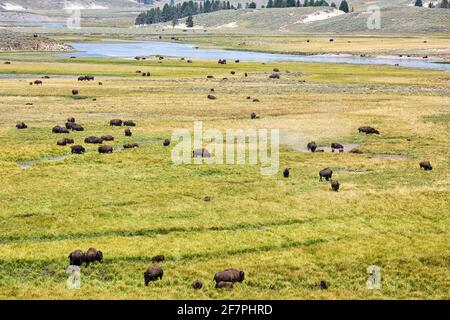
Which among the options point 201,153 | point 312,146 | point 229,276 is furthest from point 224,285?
point 312,146

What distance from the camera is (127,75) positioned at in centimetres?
9981

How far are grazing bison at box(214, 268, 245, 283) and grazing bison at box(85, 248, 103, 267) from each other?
5.04 meters

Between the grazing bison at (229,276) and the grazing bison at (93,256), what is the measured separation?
504 centimetres

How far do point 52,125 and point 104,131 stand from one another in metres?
5.50

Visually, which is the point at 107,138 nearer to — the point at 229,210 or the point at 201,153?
the point at 201,153

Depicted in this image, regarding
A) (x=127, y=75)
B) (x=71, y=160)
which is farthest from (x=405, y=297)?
(x=127, y=75)

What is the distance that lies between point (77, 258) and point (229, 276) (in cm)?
625

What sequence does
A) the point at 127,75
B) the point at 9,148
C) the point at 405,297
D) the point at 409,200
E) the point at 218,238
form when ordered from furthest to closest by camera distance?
the point at 127,75 < the point at 9,148 < the point at 409,200 < the point at 218,238 < the point at 405,297

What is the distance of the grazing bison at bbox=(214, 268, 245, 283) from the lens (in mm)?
23031

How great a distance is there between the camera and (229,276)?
23031mm

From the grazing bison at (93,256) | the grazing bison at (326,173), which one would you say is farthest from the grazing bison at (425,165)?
the grazing bison at (93,256)

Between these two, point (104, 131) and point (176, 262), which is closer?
point (176, 262)

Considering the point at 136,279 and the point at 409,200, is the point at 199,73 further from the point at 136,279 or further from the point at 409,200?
the point at 136,279

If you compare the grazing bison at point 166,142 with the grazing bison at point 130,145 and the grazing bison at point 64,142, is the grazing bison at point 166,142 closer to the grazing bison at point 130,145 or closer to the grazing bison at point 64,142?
the grazing bison at point 130,145
